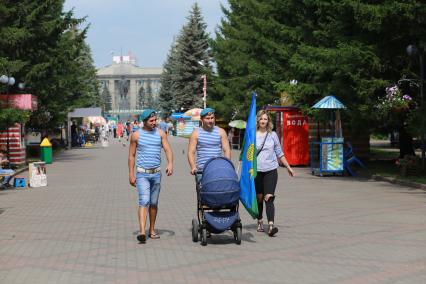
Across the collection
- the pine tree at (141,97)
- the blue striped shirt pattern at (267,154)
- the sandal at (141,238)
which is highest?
the pine tree at (141,97)

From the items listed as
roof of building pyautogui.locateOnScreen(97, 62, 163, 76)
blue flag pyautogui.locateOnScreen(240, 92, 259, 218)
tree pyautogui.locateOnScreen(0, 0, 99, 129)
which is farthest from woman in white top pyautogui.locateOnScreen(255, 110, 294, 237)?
roof of building pyautogui.locateOnScreen(97, 62, 163, 76)

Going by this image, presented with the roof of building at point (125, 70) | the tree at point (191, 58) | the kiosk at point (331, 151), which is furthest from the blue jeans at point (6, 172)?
the roof of building at point (125, 70)

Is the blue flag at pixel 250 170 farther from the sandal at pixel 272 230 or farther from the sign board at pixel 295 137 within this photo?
the sign board at pixel 295 137

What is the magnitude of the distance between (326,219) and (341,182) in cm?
748

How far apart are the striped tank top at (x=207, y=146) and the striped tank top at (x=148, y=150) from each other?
544 millimetres

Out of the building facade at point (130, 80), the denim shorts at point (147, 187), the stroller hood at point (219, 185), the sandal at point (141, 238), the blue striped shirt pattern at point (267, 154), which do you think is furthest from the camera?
the building facade at point (130, 80)

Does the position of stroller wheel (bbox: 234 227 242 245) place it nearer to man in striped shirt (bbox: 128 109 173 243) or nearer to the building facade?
man in striped shirt (bbox: 128 109 173 243)

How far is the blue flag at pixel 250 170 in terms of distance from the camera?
9.03 m

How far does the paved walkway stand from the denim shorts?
552 millimetres

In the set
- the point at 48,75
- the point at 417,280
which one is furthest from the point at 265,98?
the point at 417,280

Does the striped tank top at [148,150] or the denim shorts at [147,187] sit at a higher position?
the striped tank top at [148,150]

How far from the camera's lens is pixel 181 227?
1035 centimetres

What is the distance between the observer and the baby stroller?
8523mm

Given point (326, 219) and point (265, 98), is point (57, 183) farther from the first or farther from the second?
point (265, 98)
